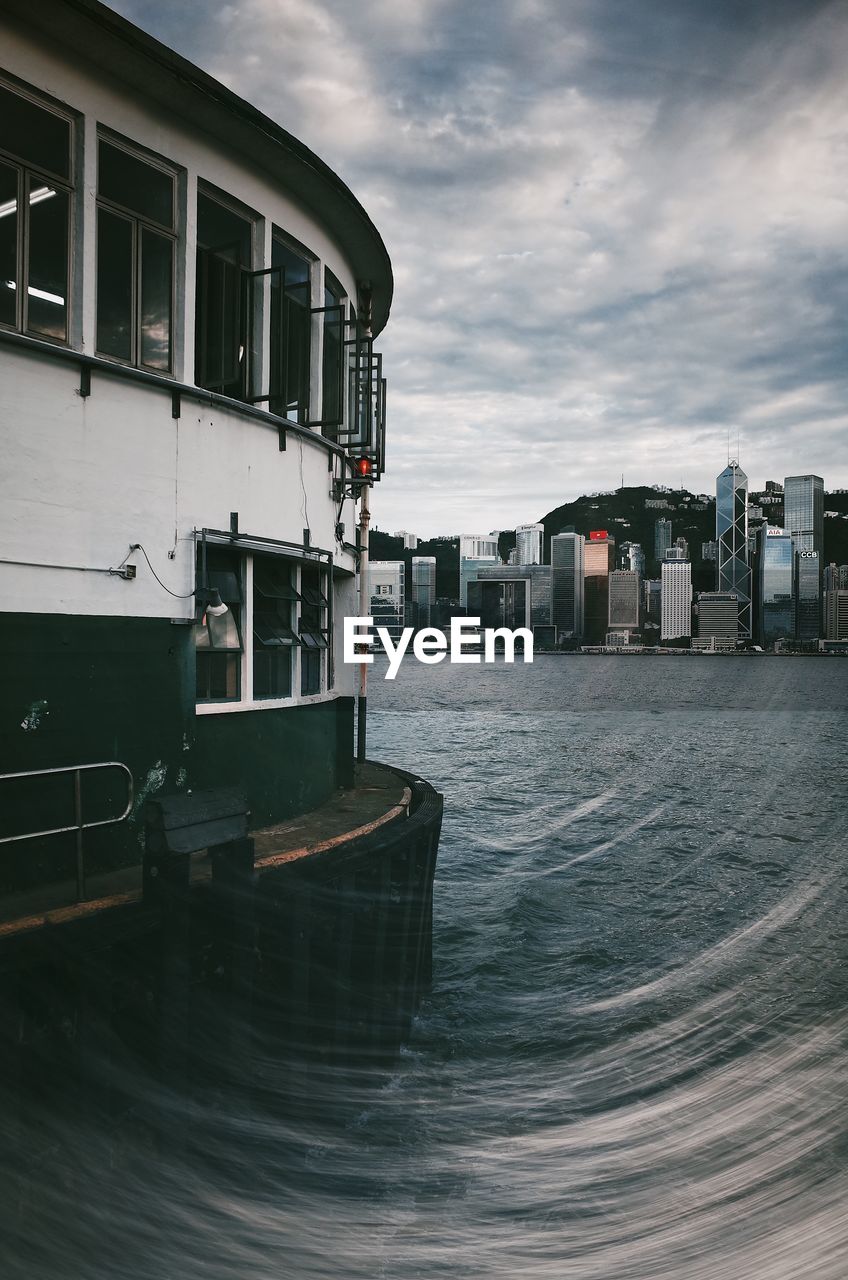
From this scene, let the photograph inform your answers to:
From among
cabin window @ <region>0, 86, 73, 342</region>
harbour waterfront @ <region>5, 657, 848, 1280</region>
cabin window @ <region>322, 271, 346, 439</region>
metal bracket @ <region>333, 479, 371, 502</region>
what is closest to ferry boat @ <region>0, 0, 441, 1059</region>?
cabin window @ <region>0, 86, 73, 342</region>

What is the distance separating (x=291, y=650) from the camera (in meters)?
10.0

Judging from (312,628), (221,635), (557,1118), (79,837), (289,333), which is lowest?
(557,1118)

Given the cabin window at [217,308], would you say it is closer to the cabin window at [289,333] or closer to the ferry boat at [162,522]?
the ferry boat at [162,522]

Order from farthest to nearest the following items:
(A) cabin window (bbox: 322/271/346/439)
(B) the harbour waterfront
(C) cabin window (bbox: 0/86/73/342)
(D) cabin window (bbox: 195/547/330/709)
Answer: (A) cabin window (bbox: 322/271/346/439) → (D) cabin window (bbox: 195/547/330/709) → (B) the harbour waterfront → (C) cabin window (bbox: 0/86/73/342)

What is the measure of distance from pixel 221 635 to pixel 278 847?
2.39 meters

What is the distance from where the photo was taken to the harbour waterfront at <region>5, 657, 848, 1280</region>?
767 cm

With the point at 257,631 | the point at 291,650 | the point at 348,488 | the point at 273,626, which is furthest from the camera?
the point at 348,488

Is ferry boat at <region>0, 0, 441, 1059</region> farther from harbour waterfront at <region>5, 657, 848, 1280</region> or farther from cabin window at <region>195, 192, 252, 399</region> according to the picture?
harbour waterfront at <region>5, 657, 848, 1280</region>

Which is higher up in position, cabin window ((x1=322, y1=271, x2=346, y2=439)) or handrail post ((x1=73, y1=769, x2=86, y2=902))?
cabin window ((x1=322, y1=271, x2=346, y2=439))

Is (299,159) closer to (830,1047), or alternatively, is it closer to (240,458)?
(240,458)

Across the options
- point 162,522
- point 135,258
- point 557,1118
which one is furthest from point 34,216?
point 557,1118

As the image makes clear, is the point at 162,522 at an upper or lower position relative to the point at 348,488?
lower

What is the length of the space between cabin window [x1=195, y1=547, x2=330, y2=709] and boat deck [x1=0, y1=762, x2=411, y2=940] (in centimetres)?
154

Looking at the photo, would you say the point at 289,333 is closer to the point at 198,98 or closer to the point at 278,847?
the point at 198,98
